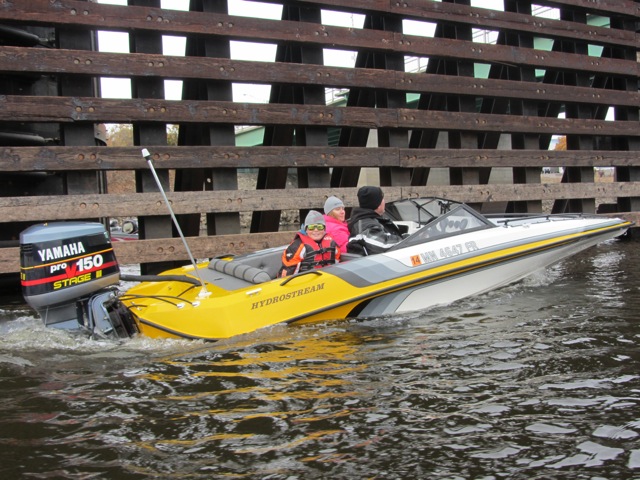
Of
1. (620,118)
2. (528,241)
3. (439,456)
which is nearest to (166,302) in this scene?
(439,456)

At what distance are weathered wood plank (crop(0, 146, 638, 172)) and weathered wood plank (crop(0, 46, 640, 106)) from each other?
106 cm

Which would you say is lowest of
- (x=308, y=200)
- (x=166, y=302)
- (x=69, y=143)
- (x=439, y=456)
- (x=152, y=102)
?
(x=439, y=456)

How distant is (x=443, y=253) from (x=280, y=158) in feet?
12.2

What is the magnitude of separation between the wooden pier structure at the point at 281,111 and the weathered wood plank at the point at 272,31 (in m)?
0.02

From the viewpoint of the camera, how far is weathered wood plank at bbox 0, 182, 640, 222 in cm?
795

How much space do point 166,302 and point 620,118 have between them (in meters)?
12.4

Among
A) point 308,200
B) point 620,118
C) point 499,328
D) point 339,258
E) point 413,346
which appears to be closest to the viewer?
point 413,346

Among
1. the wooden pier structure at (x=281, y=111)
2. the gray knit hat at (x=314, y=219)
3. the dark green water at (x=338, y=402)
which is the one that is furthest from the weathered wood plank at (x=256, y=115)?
the dark green water at (x=338, y=402)

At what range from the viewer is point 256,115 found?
9438 millimetres

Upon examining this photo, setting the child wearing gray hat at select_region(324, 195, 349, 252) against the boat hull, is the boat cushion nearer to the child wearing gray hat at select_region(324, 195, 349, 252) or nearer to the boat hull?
the boat hull

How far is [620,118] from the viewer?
14.3 metres

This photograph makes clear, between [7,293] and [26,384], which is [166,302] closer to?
[26,384]

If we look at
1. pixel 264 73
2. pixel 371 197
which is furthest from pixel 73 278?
pixel 264 73

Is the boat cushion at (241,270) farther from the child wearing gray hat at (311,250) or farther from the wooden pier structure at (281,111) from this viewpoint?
the wooden pier structure at (281,111)
